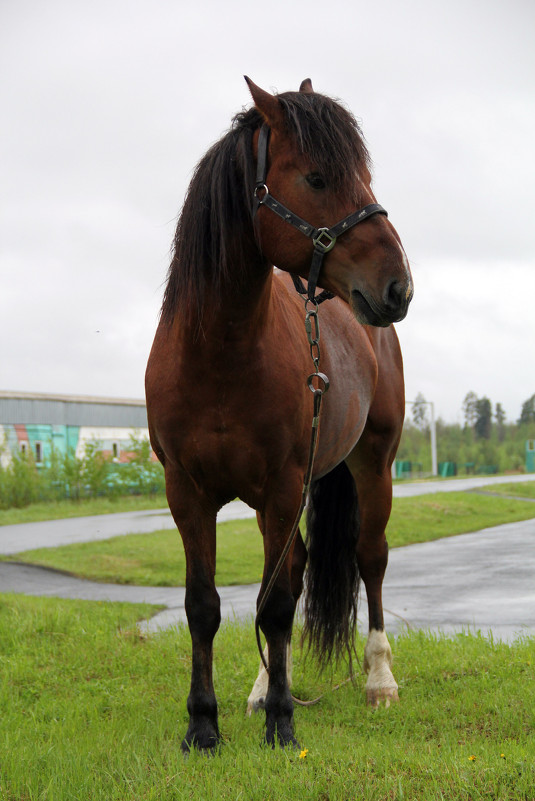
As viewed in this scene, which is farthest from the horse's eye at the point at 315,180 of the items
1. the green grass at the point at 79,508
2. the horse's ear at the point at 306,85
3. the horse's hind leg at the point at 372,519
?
the green grass at the point at 79,508

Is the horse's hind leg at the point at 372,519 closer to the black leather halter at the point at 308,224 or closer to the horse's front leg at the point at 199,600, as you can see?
the horse's front leg at the point at 199,600

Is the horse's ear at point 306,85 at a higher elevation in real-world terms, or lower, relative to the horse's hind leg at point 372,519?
higher

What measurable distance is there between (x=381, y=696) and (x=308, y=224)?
9.17ft

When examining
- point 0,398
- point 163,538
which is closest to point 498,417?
point 0,398

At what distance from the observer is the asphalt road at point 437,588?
23.1 ft

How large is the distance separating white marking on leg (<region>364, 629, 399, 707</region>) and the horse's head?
A: 2.46m

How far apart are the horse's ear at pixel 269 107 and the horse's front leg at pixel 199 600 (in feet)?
5.48

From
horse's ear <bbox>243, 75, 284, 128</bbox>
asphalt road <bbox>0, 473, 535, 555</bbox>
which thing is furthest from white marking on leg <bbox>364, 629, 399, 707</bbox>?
asphalt road <bbox>0, 473, 535, 555</bbox>

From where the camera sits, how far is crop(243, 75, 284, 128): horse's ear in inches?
125

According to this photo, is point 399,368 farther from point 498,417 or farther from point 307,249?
point 498,417

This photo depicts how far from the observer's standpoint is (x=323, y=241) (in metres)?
3.06

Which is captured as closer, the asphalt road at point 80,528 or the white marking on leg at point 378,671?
the white marking on leg at point 378,671

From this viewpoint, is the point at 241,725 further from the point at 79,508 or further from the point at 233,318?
the point at 79,508

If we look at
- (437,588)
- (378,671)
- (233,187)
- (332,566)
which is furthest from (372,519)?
(437,588)
